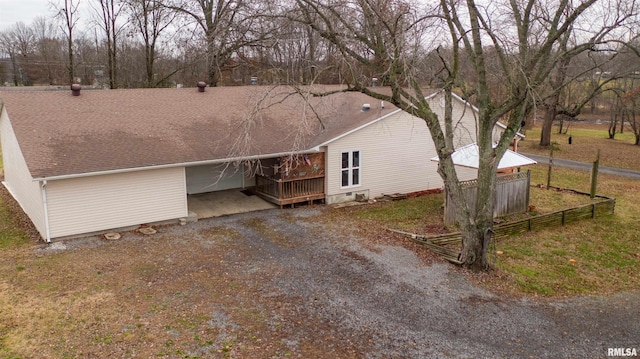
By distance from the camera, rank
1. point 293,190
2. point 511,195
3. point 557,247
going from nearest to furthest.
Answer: point 557,247, point 511,195, point 293,190

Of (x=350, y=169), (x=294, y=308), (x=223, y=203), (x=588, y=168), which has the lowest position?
(x=294, y=308)

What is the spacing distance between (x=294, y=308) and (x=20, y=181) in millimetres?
12849

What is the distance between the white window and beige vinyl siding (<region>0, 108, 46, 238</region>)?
1041 centimetres

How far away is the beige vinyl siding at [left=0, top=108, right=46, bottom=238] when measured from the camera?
14141 mm

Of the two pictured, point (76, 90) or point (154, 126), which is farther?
point (76, 90)

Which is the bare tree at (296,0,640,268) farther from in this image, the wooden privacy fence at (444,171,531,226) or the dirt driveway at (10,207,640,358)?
the wooden privacy fence at (444,171,531,226)

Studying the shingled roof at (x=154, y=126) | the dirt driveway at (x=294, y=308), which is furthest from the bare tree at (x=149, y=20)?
the dirt driveway at (x=294, y=308)

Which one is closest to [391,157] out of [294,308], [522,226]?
[522,226]

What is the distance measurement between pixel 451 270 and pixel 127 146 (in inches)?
424

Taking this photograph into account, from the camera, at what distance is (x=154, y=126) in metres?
17.0

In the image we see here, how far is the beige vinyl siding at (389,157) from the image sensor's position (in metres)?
18.4

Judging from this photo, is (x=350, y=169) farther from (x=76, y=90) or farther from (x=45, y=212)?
(x=76, y=90)

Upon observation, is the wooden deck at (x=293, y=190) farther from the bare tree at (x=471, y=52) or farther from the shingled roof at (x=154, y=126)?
the bare tree at (x=471, y=52)

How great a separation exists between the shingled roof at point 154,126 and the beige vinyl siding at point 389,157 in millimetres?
598
